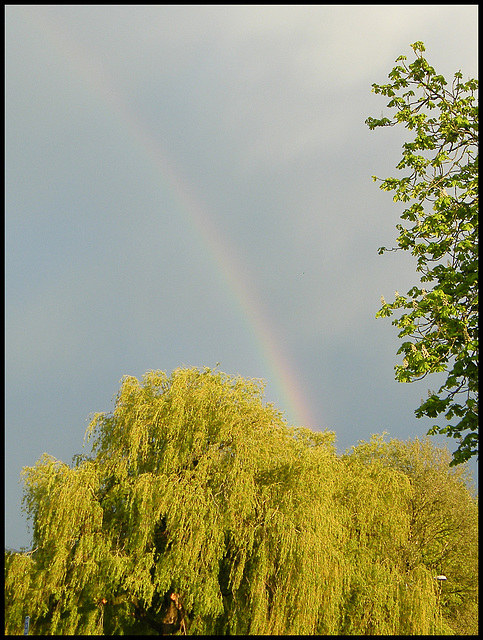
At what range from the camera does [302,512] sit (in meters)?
17.2

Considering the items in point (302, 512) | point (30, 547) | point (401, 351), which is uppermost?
point (401, 351)

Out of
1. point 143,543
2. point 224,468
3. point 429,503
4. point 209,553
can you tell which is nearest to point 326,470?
point 224,468

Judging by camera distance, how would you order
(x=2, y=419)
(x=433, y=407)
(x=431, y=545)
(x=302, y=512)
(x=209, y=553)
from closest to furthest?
(x=433, y=407), (x=2, y=419), (x=209, y=553), (x=302, y=512), (x=431, y=545)

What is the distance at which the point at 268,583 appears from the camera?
1661cm

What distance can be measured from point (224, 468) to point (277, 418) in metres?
3.47

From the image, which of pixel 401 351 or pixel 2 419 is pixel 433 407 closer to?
pixel 401 351

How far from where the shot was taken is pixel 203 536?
1631 centimetres

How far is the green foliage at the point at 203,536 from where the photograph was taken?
52.5 ft

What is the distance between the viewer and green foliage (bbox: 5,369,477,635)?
1602 centimetres

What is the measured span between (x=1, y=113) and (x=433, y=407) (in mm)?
12212

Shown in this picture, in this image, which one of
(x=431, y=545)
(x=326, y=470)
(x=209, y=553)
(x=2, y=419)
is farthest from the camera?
(x=431, y=545)

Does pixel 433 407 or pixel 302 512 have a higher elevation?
pixel 433 407

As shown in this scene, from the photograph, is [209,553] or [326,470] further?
[326,470]

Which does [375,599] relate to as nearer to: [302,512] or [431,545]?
[302,512]
